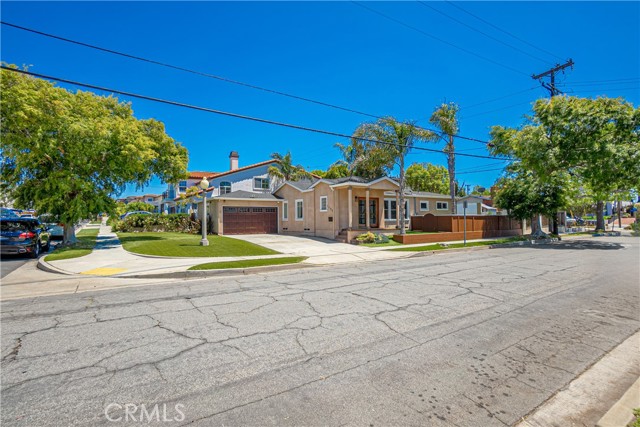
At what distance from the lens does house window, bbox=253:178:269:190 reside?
119 feet

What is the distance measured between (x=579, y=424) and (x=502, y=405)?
62 centimetres

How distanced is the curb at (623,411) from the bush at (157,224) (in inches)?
1163

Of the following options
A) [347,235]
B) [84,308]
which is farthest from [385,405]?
[347,235]

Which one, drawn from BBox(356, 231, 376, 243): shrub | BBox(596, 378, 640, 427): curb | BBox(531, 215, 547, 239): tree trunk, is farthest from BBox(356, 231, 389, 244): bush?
BBox(596, 378, 640, 427): curb

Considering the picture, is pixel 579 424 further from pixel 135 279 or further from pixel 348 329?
pixel 135 279

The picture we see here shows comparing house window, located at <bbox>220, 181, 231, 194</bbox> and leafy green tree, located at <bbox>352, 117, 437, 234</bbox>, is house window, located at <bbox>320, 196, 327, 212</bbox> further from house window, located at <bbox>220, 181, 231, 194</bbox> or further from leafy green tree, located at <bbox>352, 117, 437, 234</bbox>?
house window, located at <bbox>220, 181, 231, 194</bbox>

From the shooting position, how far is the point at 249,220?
2742cm

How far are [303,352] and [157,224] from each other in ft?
94.1

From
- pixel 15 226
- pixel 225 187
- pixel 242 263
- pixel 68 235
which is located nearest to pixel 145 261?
pixel 242 263

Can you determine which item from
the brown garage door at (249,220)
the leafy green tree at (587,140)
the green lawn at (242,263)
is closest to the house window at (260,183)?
the brown garage door at (249,220)

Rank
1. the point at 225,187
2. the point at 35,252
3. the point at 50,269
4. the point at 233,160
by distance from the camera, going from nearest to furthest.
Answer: the point at 50,269 → the point at 35,252 → the point at 225,187 → the point at 233,160

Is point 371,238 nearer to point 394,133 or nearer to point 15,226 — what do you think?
point 394,133

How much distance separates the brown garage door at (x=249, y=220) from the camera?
26594mm

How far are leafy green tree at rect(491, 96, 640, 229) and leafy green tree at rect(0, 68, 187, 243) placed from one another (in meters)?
23.6
